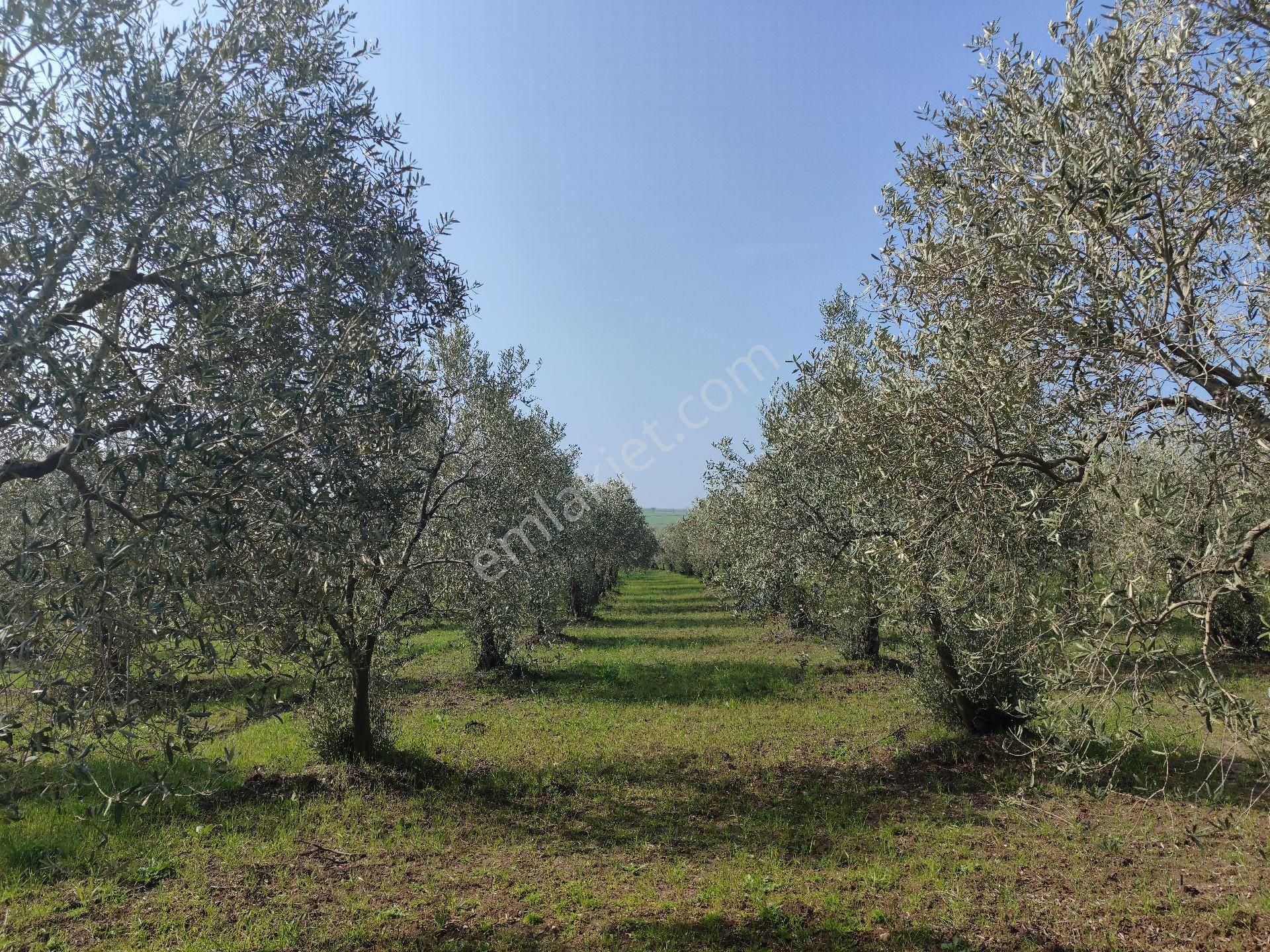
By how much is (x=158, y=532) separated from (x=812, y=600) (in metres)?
14.2

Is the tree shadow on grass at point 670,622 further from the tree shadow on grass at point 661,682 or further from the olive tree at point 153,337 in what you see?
the olive tree at point 153,337

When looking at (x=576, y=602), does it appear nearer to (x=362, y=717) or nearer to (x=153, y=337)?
(x=362, y=717)

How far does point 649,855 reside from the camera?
944cm

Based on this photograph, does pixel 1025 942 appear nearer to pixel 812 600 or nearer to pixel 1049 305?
pixel 1049 305

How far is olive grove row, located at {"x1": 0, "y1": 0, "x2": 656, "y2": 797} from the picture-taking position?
4379 millimetres

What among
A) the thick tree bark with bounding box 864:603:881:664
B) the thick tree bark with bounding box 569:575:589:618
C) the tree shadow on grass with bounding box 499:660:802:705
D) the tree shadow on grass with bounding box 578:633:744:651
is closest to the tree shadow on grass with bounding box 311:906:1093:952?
the tree shadow on grass with bounding box 499:660:802:705

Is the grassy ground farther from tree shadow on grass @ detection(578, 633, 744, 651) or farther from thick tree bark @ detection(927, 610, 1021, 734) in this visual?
tree shadow on grass @ detection(578, 633, 744, 651)

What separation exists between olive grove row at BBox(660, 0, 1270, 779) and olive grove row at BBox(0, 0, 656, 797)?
4.98 m

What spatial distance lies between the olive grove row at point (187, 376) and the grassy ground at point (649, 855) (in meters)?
1.51

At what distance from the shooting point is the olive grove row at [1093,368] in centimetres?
490

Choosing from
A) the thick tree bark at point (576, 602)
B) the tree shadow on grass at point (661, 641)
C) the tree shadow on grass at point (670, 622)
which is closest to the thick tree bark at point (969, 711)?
the tree shadow on grass at point (661, 641)

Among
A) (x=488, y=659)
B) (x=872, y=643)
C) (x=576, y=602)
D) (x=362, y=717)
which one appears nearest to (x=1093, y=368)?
(x=362, y=717)

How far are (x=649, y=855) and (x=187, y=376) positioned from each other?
8.08 meters

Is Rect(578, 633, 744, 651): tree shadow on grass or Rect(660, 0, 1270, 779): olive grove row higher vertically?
Rect(660, 0, 1270, 779): olive grove row
